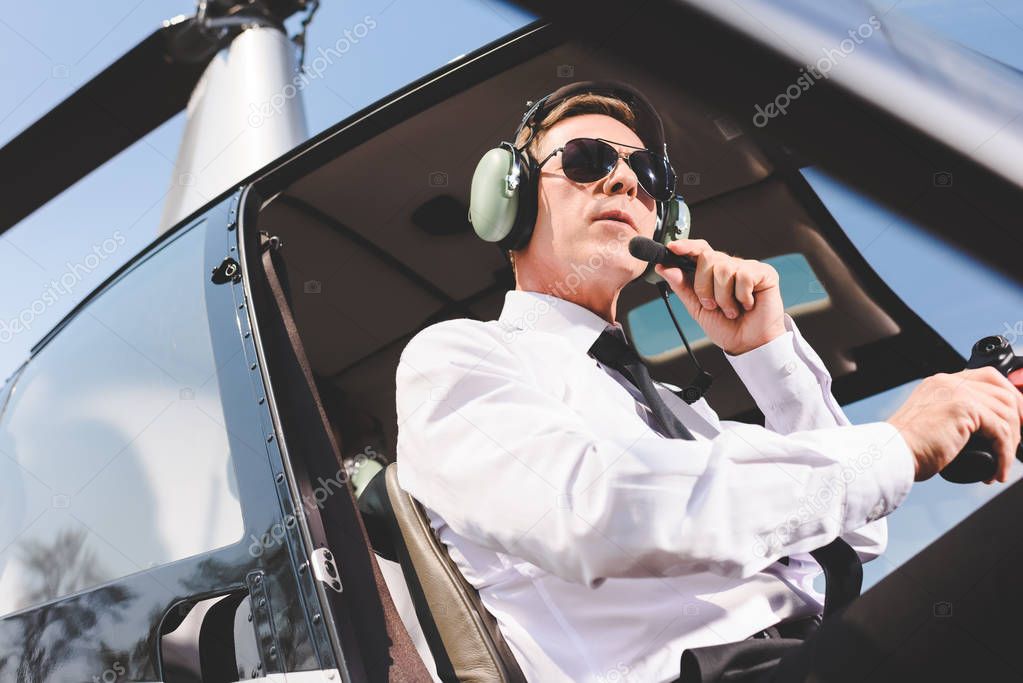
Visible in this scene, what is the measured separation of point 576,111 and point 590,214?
0.22m

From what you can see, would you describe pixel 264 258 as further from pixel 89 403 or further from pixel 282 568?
pixel 282 568

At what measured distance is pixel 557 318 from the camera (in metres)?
1.37

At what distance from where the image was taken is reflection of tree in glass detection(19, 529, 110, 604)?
1232mm

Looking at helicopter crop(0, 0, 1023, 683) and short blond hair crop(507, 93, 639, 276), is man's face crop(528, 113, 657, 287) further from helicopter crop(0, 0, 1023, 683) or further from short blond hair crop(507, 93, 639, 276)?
helicopter crop(0, 0, 1023, 683)

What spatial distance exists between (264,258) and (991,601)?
1.11 m

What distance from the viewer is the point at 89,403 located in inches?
55.7

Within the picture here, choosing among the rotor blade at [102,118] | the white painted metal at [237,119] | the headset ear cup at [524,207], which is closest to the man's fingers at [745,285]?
the headset ear cup at [524,207]

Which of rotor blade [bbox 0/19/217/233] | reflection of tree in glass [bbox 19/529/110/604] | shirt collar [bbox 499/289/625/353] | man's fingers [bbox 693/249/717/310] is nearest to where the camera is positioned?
man's fingers [bbox 693/249/717/310]

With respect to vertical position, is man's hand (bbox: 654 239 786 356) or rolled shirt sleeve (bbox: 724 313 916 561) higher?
man's hand (bbox: 654 239 786 356)

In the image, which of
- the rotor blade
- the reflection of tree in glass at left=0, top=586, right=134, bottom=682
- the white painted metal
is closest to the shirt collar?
the reflection of tree in glass at left=0, top=586, right=134, bottom=682

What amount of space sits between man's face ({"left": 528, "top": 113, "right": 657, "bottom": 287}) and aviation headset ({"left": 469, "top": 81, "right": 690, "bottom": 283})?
1.1 inches

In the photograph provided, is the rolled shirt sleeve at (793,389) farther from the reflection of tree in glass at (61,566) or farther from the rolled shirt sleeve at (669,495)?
the reflection of tree in glass at (61,566)

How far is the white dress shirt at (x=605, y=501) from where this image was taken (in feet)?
2.86

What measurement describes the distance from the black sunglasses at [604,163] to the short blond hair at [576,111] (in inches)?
2.5
